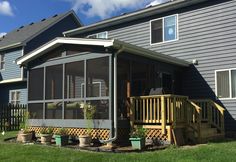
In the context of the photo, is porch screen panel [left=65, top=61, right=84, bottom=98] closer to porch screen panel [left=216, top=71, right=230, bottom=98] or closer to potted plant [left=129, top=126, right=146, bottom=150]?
potted plant [left=129, top=126, right=146, bottom=150]

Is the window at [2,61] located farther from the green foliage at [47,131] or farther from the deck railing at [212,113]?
the deck railing at [212,113]

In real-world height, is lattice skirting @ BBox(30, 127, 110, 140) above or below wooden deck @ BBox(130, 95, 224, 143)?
below

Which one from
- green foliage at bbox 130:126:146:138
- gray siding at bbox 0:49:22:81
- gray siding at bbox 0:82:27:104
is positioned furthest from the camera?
gray siding at bbox 0:49:22:81

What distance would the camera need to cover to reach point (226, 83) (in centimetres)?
1496

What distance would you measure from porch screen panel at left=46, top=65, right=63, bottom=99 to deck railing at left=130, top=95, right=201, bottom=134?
3.30 meters

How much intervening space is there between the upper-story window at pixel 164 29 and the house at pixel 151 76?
0.16 feet

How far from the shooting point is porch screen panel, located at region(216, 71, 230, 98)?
48.9 ft

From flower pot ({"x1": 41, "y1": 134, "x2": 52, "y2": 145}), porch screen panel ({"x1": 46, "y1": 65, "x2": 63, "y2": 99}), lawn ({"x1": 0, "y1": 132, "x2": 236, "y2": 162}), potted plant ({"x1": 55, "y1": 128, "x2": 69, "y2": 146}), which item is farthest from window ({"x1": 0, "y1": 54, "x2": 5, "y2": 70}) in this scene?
lawn ({"x1": 0, "y1": 132, "x2": 236, "y2": 162})

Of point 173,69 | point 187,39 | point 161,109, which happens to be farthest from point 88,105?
point 187,39

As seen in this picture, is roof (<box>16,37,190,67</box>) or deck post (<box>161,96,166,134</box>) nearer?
deck post (<box>161,96,166,134</box>)

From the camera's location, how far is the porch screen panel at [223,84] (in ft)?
48.9

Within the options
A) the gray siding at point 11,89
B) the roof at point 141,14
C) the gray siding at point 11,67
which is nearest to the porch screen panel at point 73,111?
the roof at point 141,14

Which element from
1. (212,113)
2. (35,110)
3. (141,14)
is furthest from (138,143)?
(141,14)

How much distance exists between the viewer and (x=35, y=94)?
15.0 metres
